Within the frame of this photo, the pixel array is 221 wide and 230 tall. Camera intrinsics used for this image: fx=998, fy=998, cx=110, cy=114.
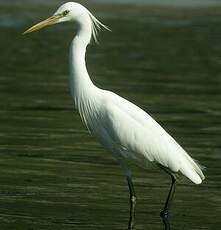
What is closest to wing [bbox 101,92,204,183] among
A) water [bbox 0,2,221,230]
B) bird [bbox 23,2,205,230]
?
bird [bbox 23,2,205,230]

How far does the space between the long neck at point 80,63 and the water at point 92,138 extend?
1.17m

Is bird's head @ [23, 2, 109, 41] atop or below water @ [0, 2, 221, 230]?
atop

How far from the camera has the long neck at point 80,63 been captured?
33.4ft

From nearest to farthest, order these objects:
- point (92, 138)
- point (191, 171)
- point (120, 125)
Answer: point (191, 171) < point (120, 125) < point (92, 138)

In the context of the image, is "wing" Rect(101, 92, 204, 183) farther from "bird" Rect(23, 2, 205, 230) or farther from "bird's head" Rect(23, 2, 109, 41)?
"bird's head" Rect(23, 2, 109, 41)

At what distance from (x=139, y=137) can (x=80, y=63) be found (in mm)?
966

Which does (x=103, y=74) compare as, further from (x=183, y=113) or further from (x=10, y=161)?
(x=10, y=161)

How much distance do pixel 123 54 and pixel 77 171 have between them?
14800 mm

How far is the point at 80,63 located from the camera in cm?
1018

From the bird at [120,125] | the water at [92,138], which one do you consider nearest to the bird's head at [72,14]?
the bird at [120,125]

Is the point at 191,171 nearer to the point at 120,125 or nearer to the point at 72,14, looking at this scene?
the point at 120,125

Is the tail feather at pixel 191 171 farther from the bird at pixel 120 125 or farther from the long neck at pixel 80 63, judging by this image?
the long neck at pixel 80 63

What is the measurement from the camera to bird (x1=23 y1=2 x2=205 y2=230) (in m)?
10.0

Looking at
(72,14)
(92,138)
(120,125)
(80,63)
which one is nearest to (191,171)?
(120,125)
